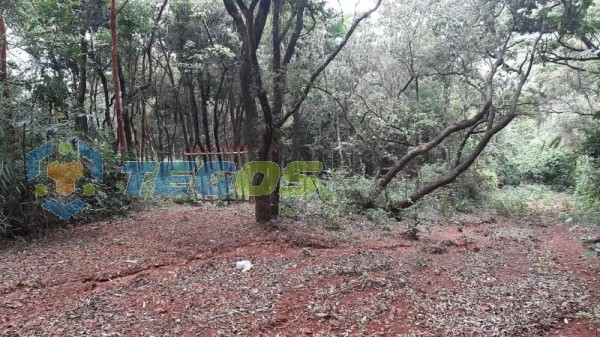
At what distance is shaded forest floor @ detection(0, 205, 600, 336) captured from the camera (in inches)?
124

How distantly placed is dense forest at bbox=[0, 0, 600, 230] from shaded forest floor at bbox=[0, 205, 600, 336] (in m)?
1.15

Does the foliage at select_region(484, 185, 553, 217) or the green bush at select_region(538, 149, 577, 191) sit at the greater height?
the green bush at select_region(538, 149, 577, 191)

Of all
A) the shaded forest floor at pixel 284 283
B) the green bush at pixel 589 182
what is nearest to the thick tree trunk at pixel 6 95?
the shaded forest floor at pixel 284 283

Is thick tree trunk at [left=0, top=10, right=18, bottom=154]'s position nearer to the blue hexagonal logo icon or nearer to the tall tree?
the blue hexagonal logo icon

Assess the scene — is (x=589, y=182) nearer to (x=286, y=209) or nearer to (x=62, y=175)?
(x=286, y=209)

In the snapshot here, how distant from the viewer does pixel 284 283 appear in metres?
3.99

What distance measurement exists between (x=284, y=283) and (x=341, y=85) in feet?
32.3

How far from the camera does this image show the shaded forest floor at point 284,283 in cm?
316

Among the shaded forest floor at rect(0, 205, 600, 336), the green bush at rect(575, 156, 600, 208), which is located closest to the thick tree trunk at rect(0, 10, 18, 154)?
the shaded forest floor at rect(0, 205, 600, 336)

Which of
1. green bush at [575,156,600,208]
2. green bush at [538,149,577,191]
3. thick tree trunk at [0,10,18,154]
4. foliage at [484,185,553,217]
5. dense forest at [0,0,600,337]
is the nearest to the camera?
dense forest at [0,0,600,337]

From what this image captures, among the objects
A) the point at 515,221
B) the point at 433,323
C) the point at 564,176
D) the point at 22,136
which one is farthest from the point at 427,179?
the point at 22,136

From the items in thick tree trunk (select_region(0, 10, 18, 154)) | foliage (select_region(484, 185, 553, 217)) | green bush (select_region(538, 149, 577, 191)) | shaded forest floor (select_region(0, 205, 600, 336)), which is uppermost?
thick tree trunk (select_region(0, 10, 18, 154))

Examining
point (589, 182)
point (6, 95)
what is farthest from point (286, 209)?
point (589, 182)

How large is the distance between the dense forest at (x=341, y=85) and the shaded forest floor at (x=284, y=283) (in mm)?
1149
